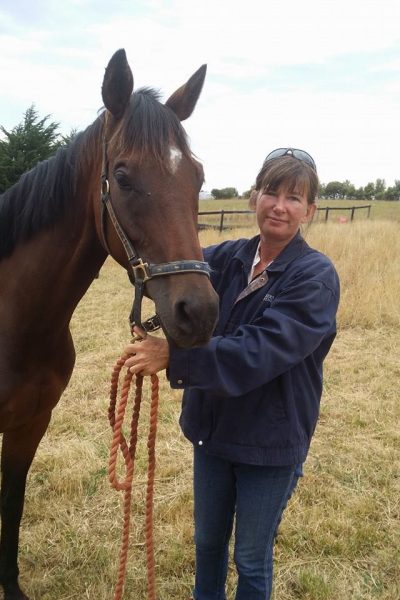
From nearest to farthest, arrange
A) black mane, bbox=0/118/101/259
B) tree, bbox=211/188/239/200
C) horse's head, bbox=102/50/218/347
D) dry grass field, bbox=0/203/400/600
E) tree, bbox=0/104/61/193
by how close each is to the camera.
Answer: horse's head, bbox=102/50/218/347, black mane, bbox=0/118/101/259, dry grass field, bbox=0/203/400/600, tree, bbox=0/104/61/193, tree, bbox=211/188/239/200

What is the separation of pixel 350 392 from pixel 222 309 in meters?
3.44

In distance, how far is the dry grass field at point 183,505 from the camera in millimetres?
2547

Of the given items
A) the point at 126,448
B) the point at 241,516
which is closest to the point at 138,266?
the point at 126,448

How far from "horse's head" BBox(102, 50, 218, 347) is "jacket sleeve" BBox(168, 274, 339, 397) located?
11 cm

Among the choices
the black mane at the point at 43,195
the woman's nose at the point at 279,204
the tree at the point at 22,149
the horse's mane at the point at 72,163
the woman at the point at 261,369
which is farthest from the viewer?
the tree at the point at 22,149

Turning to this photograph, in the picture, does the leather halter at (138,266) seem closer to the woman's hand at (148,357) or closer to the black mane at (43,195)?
the woman's hand at (148,357)

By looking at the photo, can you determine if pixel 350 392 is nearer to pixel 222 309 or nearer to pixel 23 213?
pixel 222 309

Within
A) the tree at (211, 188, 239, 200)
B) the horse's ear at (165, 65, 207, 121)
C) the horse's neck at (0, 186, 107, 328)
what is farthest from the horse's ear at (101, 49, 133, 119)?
the tree at (211, 188, 239, 200)

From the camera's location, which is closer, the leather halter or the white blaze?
the leather halter

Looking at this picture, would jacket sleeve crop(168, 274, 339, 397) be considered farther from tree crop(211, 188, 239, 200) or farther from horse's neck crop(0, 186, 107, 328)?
tree crop(211, 188, 239, 200)

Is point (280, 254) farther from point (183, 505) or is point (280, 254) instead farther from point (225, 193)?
point (225, 193)

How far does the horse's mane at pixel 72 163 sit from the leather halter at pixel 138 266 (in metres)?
0.17

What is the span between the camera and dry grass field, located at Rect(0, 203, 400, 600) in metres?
2.55

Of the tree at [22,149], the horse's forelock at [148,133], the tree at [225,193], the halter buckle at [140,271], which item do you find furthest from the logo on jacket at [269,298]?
the tree at [225,193]
